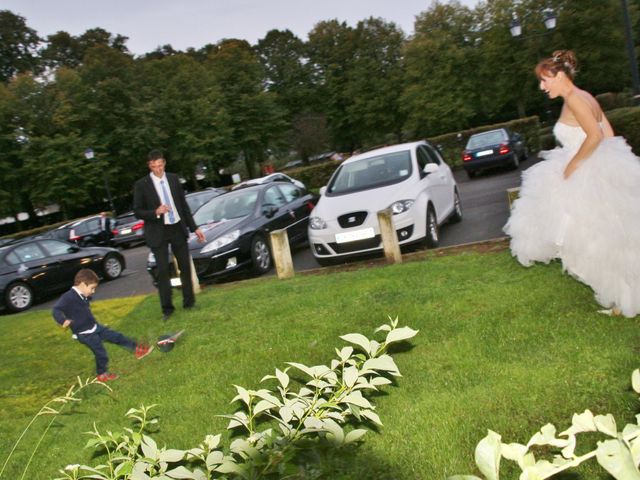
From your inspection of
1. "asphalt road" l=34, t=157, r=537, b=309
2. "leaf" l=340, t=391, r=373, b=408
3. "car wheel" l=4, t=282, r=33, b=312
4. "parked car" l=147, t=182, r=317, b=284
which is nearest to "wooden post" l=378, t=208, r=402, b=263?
"asphalt road" l=34, t=157, r=537, b=309

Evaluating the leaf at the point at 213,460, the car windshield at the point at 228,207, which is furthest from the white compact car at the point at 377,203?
the leaf at the point at 213,460

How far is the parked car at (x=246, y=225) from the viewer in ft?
35.3

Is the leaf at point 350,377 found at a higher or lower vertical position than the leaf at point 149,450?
higher

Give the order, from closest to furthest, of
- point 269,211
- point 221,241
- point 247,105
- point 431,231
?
point 431,231
point 221,241
point 269,211
point 247,105

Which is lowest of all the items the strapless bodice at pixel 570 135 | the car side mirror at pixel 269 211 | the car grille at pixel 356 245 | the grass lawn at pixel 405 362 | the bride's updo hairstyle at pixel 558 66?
the grass lawn at pixel 405 362

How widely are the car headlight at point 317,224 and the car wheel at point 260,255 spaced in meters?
1.53

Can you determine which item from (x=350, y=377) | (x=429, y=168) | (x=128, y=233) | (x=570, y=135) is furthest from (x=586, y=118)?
(x=128, y=233)

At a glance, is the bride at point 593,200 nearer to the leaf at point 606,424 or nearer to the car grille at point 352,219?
A: the leaf at point 606,424

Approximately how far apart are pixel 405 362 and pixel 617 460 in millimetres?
3854

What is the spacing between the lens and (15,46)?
5922cm

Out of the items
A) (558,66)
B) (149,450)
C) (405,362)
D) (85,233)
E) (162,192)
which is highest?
(558,66)

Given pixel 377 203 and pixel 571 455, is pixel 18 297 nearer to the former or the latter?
pixel 377 203

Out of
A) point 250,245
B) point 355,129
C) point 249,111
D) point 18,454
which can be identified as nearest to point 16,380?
point 18,454

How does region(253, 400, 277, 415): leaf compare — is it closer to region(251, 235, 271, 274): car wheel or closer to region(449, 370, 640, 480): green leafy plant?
region(449, 370, 640, 480): green leafy plant
